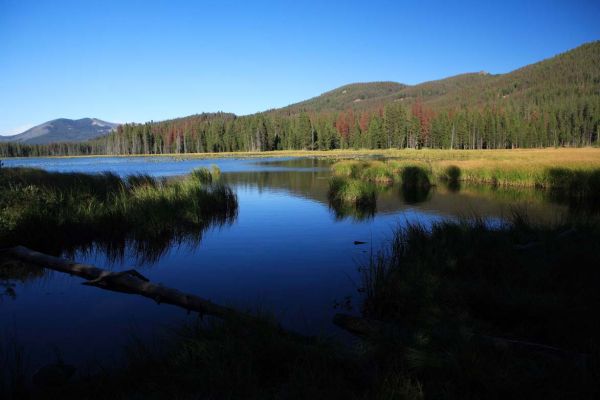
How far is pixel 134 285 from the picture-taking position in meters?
6.68

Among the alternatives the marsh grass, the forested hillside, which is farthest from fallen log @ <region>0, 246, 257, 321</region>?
the forested hillside

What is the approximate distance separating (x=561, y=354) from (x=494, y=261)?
3.82 m

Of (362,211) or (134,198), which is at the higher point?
(134,198)

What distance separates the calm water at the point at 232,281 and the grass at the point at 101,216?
2.73ft

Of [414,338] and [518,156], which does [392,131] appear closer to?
[518,156]

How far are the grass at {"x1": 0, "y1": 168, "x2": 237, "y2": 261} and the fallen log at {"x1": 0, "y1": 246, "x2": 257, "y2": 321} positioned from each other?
162 cm

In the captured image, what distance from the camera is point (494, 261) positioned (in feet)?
25.5

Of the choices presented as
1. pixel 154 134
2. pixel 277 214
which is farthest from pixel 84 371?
A: pixel 154 134

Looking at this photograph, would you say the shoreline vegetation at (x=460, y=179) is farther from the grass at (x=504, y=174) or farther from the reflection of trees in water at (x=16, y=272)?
Result: the reflection of trees in water at (x=16, y=272)

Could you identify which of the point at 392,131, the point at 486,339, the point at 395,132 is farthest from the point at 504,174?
the point at 392,131

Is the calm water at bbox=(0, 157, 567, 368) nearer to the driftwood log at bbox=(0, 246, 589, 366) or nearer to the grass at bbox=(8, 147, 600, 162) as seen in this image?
the driftwood log at bbox=(0, 246, 589, 366)

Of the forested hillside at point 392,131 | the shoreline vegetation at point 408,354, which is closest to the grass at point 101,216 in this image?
the shoreline vegetation at point 408,354

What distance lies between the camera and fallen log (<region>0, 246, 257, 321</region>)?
221 inches

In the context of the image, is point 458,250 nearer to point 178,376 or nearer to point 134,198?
point 178,376
